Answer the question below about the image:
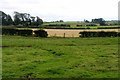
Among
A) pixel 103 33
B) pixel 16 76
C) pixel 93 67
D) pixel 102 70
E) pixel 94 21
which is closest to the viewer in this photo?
pixel 16 76

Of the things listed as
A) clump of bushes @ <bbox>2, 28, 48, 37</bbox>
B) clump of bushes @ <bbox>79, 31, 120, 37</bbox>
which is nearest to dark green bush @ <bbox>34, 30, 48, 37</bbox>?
clump of bushes @ <bbox>2, 28, 48, 37</bbox>

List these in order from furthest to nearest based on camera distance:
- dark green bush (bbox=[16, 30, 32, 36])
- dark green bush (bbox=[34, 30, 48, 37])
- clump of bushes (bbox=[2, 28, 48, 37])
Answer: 1. dark green bush (bbox=[16, 30, 32, 36])
2. clump of bushes (bbox=[2, 28, 48, 37])
3. dark green bush (bbox=[34, 30, 48, 37])

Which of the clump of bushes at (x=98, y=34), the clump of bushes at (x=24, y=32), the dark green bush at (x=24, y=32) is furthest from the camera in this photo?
the dark green bush at (x=24, y=32)

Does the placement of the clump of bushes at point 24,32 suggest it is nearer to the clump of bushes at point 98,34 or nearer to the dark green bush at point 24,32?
the dark green bush at point 24,32

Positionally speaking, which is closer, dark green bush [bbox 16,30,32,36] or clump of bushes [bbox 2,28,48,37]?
clump of bushes [bbox 2,28,48,37]

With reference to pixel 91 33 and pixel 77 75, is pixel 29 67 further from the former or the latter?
pixel 91 33

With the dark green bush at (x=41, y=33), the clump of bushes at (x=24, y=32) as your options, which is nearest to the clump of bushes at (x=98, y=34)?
the dark green bush at (x=41, y=33)

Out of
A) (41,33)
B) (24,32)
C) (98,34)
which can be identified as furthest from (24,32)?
(98,34)

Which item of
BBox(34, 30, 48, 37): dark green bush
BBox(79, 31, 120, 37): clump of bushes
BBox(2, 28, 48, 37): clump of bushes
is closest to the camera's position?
BBox(34, 30, 48, 37): dark green bush

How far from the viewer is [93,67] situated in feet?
45.2

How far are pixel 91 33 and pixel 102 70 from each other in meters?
29.0

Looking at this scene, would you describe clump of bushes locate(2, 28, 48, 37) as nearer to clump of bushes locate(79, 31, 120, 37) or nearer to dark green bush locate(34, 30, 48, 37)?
dark green bush locate(34, 30, 48, 37)

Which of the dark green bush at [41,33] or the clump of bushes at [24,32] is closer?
the dark green bush at [41,33]

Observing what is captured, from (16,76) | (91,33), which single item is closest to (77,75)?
(16,76)
